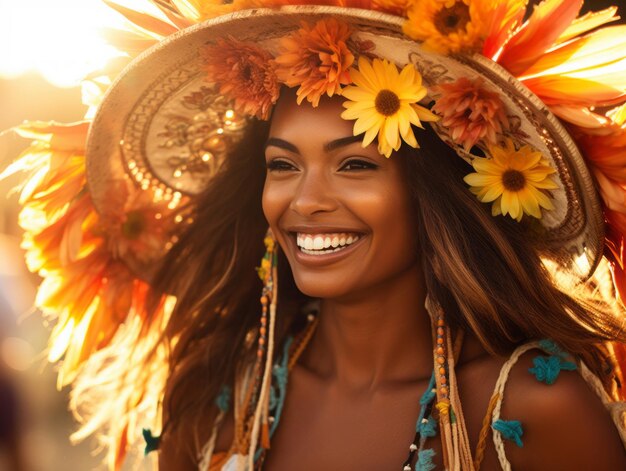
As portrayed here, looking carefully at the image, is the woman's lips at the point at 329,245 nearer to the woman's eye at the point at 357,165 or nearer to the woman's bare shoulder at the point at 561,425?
the woman's eye at the point at 357,165

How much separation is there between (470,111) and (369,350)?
878 mm

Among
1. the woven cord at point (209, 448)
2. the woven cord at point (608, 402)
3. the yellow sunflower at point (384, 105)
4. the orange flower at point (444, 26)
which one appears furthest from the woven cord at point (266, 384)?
the orange flower at point (444, 26)

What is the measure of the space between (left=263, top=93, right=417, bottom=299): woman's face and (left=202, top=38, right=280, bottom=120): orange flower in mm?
100

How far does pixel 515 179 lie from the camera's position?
2607 mm

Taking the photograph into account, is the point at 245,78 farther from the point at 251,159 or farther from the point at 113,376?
the point at 113,376

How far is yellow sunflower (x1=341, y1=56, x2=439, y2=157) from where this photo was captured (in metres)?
2.56

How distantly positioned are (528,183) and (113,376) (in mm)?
1764

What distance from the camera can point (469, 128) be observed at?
253 cm

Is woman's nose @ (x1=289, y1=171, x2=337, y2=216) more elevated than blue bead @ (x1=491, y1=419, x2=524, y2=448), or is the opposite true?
woman's nose @ (x1=289, y1=171, x2=337, y2=216)

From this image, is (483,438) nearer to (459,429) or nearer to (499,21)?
(459,429)

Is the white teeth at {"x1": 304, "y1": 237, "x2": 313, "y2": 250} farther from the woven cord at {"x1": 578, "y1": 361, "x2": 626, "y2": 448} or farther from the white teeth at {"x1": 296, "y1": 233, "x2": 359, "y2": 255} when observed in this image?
the woven cord at {"x1": 578, "y1": 361, "x2": 626, "y2": 448}

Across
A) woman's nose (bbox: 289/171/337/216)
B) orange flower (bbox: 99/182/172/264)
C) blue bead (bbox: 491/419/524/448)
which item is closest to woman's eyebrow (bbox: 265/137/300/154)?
woman's nose (bbox: 289/171/337/216)

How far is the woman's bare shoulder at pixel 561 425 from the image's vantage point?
2.52 m

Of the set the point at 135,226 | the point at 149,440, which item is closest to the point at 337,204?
the point at 135,226
